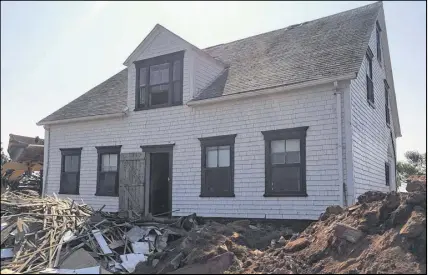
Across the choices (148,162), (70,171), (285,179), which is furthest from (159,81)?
(285,179)

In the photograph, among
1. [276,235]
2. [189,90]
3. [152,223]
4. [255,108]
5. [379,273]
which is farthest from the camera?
[189,90]

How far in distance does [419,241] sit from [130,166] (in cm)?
1023

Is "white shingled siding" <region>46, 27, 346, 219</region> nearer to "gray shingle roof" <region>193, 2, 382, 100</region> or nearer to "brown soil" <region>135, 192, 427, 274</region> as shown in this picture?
"gray shingle roof" <region>193, 2, 382, 100</region>

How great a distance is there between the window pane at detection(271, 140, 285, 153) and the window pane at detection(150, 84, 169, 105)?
14.8 ft

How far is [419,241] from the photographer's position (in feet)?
23.8

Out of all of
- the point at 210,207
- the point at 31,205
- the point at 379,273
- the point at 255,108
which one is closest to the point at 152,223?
the point at 210,207

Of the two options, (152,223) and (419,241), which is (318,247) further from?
(152,223)

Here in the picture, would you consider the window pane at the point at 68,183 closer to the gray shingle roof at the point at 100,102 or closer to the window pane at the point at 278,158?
the gray shingle roof at the point at 100,102

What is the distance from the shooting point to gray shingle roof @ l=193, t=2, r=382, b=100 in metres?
12.2

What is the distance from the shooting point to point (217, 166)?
43.7ft

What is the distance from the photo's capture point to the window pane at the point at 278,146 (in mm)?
12141

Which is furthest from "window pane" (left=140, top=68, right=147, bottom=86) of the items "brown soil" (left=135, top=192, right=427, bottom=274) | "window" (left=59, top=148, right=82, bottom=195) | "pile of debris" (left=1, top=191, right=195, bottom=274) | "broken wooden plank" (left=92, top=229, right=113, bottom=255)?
"brown soil" (left=135, top=192, right=427, bottom=274)

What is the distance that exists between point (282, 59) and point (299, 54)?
1.94 ft

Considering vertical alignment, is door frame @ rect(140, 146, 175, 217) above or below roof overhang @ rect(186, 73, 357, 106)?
below
